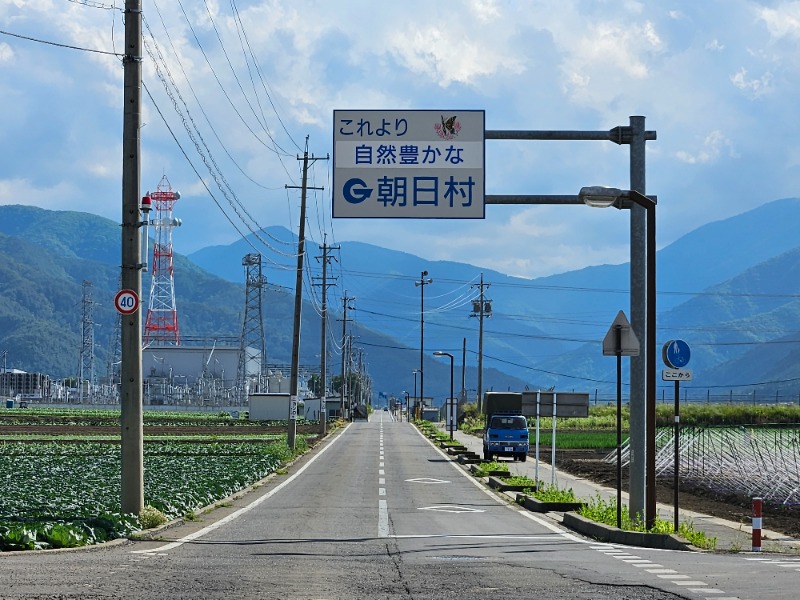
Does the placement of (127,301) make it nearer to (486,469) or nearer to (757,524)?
(757,524)

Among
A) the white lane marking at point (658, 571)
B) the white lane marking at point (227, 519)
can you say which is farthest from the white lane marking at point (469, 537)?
the white lane marking at point (658, 571)

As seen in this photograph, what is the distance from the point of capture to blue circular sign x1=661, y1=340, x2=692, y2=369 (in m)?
17.9

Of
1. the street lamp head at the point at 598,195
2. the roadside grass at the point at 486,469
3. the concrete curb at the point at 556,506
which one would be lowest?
the roadside grass at the point at 486,469

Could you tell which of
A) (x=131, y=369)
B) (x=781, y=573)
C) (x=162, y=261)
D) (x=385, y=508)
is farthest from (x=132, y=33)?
(x=162, y=261)

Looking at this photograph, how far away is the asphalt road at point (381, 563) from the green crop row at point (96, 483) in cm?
60

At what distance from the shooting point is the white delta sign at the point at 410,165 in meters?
19.9

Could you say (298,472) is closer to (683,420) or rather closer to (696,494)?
(696,494)

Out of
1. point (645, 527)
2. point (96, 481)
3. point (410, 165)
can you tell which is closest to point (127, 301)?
point (410, 165)

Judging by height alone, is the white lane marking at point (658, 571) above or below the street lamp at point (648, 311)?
below

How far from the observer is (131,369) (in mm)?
18219

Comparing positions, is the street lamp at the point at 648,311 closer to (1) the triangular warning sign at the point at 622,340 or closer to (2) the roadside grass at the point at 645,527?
(2) the roadside grass at the point at 645,527

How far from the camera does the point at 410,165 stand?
20.0 metres

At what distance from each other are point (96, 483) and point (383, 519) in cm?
988

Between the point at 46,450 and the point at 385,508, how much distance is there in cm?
2748
